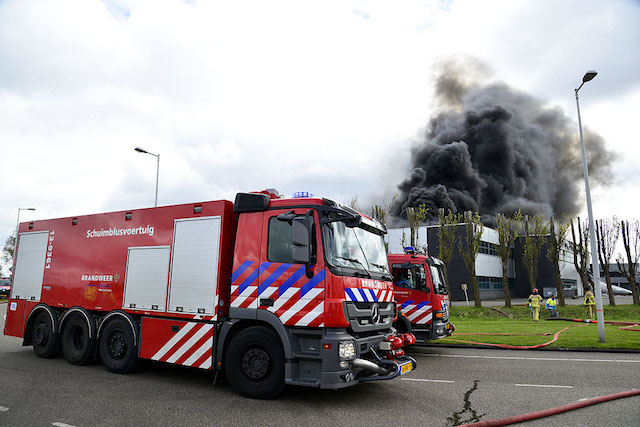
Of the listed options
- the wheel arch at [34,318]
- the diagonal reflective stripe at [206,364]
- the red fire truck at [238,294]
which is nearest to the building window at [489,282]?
the red fire truck at [238,294]

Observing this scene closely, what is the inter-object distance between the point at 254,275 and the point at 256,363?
1.24 metres

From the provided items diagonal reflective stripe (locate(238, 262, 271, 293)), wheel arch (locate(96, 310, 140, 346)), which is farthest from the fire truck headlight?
wheel arch (locate(96, 310, 140, 346))

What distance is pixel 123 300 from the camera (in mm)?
7957

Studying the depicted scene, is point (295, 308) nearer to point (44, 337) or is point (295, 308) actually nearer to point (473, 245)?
point (44, 337)

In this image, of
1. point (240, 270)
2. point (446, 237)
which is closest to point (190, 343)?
point (240, 270)

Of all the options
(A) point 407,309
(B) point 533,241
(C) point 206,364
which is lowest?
(C) point 206,364

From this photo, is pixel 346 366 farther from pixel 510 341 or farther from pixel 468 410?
pixel 510 341

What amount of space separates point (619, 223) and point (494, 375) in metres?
27.7

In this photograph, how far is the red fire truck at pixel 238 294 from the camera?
19.2 feet

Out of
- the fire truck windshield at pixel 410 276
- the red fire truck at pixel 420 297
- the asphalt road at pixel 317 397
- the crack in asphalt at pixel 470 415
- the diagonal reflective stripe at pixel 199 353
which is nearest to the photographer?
the crack in asphalt at pixel 470 415

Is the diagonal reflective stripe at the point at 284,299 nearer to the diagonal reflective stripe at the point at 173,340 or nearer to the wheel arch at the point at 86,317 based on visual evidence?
the diagonal reflective stripe at the point at 173,340

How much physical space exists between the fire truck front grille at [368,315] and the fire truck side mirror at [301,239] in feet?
2.80

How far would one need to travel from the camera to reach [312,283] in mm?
5914

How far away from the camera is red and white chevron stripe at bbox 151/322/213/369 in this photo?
6.72 m
